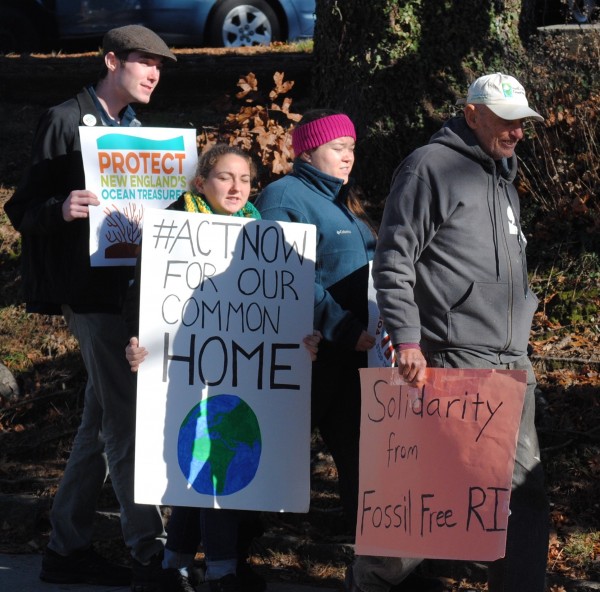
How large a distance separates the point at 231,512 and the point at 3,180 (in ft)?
16.2

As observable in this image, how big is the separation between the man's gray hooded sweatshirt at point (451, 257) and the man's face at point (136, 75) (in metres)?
1.19

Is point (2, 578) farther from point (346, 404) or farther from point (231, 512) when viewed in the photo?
point (346, 404)

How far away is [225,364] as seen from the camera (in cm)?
462

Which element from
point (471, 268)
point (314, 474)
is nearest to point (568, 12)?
point (314, 474)

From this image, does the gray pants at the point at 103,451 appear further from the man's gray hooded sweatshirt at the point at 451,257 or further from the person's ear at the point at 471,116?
the person's ear at the point at 471,116

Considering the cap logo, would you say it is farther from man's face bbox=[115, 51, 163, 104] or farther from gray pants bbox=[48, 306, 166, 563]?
gray pants bbox=[48, 306, 166, 563]

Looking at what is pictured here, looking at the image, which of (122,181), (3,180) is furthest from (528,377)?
(3,180)

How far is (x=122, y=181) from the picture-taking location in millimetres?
4828

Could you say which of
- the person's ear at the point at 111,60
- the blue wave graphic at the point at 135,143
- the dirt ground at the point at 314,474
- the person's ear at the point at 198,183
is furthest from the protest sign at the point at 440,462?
the person's ear at the point at 111,60

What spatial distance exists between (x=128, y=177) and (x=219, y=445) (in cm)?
113

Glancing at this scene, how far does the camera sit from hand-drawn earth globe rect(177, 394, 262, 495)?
461 cm

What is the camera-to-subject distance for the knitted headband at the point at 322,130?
4633 millimetres

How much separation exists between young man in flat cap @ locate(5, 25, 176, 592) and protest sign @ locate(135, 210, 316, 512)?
0.34m

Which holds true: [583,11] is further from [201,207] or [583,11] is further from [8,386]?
[201,207]
